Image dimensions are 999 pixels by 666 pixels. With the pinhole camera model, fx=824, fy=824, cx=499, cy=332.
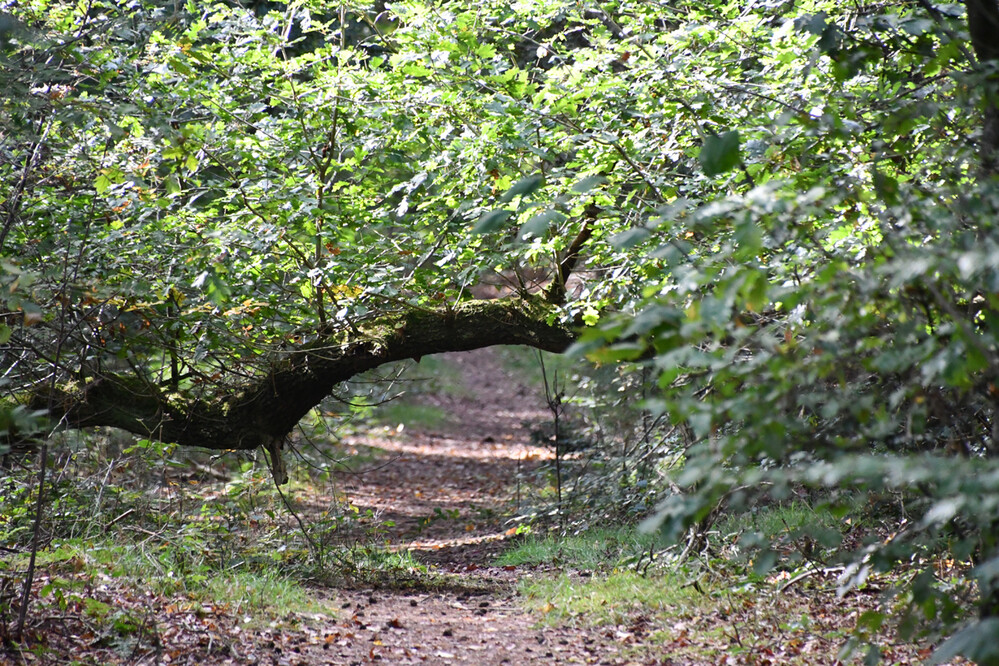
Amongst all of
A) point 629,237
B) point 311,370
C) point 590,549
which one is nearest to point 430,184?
point 311,370

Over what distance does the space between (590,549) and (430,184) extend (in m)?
3.07

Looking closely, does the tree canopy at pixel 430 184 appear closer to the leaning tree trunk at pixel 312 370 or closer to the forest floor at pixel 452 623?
the leaning tree trunk at pixel 312 370

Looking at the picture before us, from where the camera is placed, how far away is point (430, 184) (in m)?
5.27

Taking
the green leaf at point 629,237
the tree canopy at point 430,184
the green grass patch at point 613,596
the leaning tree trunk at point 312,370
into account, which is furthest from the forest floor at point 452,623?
the green leaf at point 629,237

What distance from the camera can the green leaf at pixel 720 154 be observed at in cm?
195

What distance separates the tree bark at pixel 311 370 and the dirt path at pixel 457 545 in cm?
74

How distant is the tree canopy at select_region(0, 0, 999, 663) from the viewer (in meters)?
3.10

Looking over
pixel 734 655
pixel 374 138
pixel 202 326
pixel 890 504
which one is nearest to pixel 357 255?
pixel 374 138

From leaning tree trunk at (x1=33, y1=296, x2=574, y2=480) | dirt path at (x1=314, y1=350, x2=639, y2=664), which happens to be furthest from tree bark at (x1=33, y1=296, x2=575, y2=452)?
dirt path at (x1=314, y1=350, x2=639, y2=664)

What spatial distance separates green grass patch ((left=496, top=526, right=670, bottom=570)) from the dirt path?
226 mm

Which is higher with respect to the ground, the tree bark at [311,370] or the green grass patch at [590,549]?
the tree bark at [311,370]

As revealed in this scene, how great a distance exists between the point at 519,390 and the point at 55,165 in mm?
14080

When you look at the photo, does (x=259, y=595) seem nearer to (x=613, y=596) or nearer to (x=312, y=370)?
(x=312, y=370)

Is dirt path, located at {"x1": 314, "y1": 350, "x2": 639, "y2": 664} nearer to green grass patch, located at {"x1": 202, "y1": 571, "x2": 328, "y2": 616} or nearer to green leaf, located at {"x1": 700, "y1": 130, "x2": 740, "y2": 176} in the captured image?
green grass patch, located at {"x1": 202, "y1": 571, "x2": 328, "y2": 616}
